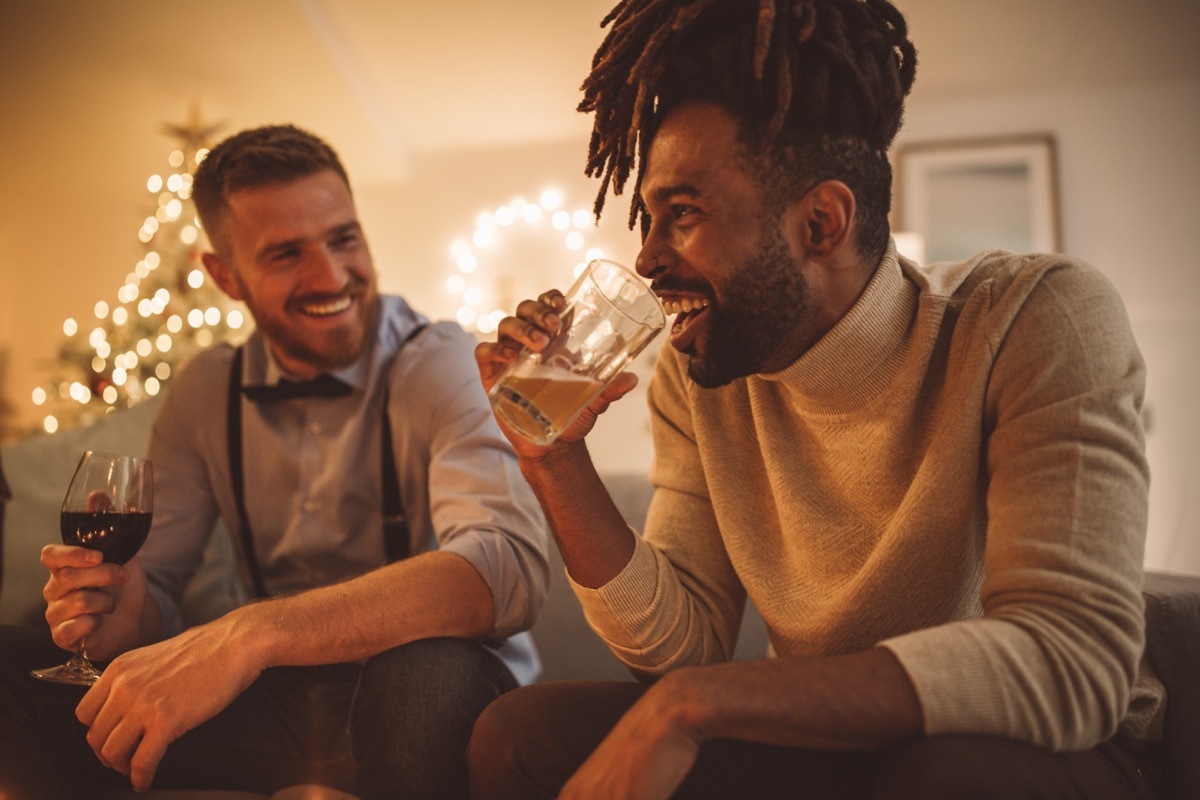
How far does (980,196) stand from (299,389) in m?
3.96

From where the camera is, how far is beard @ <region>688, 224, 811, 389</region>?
3.78 ft

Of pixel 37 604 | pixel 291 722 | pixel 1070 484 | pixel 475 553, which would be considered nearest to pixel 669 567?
pixel 475 553

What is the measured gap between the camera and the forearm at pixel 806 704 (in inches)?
32.6

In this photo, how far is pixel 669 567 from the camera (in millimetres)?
1265

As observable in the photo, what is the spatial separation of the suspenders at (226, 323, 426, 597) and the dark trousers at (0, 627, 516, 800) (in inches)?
9.3

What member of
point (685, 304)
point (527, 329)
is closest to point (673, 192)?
point (685, 304)

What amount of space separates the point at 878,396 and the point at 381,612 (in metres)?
0.72

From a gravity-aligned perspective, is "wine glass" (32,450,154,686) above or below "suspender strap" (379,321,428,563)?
above

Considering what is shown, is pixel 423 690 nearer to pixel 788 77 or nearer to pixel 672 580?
pixel 672 580

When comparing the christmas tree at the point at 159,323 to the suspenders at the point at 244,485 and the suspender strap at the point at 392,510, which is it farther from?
the suspender strap at the point at 392,510

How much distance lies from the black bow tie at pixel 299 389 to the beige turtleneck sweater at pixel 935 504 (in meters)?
0.65

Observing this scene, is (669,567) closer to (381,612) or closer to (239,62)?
(381,612)

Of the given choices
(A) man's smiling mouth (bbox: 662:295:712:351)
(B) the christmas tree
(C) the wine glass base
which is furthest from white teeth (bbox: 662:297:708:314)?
(B) the christmas tree

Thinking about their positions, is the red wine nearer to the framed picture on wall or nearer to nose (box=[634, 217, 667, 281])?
nose (box=[634, 217, 667, 281])
